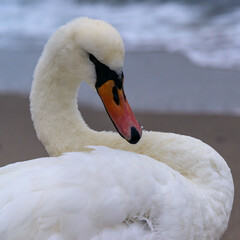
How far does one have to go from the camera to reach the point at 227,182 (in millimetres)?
2365

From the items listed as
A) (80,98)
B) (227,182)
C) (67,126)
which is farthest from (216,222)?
(80,98)

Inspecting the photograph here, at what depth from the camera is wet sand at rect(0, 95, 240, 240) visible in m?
3.83

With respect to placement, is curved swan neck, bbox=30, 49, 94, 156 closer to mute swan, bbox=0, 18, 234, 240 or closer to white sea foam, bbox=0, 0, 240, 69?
mute swan, bbox=0, 18, 234, 240

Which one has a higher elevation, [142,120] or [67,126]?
[67,126]

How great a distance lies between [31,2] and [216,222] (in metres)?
7.12

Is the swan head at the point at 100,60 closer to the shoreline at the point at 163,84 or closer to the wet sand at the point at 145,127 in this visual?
the wet sand at the point at 145,127

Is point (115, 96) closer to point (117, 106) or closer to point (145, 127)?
point (117, 106)

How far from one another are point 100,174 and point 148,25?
533 centimetres

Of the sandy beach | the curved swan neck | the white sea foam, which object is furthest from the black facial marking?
the white sea foam

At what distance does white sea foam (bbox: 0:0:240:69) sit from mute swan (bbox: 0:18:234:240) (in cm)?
329

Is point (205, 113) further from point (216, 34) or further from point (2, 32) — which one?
point (2, 32)

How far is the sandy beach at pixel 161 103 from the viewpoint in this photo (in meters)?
3.96

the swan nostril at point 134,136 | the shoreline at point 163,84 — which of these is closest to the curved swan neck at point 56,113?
the swan nostril at point 134,136

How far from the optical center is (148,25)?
7.07 m
